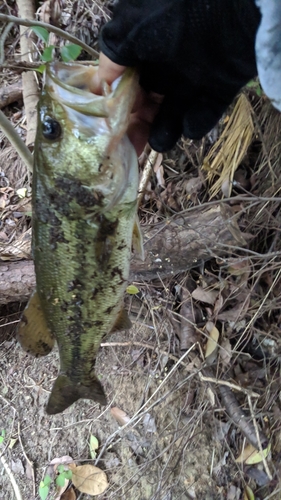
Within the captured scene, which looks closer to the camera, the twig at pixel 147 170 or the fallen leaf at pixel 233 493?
the fallen leaf at pixel 233 493

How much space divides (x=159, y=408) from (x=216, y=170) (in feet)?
5.54

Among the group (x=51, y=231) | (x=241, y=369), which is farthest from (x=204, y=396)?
(x=51, y=231)

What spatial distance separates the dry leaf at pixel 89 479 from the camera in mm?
2803

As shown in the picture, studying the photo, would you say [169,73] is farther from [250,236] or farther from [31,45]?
[31,45]

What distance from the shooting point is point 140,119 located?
1.56 m

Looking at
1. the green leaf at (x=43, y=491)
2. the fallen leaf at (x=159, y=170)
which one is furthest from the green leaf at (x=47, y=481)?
the fallen leaf at (x=159, y=170)

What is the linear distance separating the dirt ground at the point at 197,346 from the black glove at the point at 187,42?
79cm

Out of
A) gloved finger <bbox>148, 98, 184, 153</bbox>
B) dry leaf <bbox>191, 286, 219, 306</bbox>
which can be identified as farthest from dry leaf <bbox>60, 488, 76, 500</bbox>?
gloved finger <bbox>148, 98, 184, 153</bbox>

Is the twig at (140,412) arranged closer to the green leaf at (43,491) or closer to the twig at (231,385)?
the twig at (231,385)

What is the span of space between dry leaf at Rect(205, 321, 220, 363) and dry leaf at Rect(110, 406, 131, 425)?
2.84 ft

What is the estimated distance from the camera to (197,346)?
8.21 feet

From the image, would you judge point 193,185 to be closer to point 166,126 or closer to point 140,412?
point 166,126

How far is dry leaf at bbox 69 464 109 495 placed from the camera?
280cm

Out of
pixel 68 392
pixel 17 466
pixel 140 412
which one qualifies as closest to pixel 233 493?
pixel 140 412
